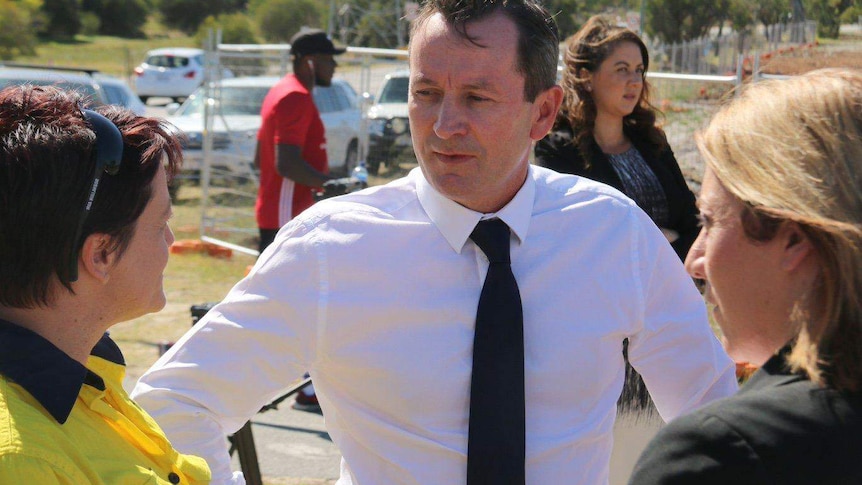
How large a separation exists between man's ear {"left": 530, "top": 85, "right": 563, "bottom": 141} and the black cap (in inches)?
160

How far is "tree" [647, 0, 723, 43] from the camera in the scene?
371 inches

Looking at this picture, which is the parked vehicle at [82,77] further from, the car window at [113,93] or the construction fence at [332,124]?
the construction fence at [332,124]

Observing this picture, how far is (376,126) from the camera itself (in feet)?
33.2

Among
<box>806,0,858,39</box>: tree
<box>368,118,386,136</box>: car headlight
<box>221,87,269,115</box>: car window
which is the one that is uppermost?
<box>806,0,858,39</box>: tree

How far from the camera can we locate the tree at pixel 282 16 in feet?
157

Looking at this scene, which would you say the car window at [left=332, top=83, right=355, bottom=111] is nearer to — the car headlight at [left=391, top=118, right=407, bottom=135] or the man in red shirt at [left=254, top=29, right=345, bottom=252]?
the car headlight at [left=391, top=118, right=407, bottom=135]

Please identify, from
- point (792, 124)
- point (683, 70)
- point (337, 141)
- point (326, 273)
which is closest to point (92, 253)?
point (326, 273)

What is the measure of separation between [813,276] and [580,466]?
800 mm

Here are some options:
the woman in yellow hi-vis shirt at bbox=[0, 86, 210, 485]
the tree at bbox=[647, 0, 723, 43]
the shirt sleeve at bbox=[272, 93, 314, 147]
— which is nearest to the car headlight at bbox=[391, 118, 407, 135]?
the tree at bbox=[647, 0, 723, 43]

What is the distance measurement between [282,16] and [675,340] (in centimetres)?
4824

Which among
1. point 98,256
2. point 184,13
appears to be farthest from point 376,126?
point 184,13

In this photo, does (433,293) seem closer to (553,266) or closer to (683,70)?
(553,266)

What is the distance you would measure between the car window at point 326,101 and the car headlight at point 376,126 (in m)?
1.70

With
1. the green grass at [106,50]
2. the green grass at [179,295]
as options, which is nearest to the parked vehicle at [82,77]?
the green grass at [179,295]
